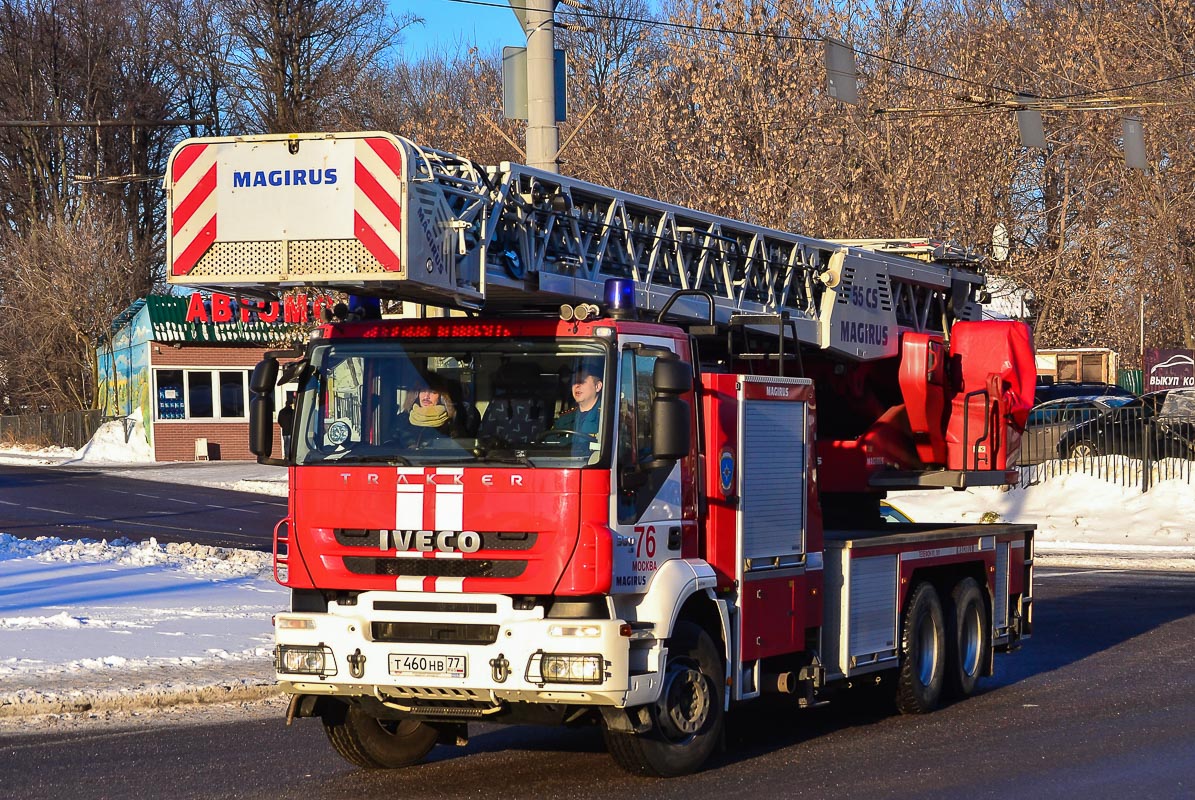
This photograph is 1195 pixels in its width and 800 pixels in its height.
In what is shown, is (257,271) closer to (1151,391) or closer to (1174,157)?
(1151,391)

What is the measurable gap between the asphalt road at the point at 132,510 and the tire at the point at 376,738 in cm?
1350

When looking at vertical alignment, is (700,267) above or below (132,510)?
above

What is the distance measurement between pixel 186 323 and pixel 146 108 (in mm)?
10855

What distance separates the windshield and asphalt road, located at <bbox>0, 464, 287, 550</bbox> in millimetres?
14300

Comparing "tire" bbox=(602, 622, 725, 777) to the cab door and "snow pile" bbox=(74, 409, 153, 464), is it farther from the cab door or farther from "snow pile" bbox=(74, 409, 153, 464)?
"snow pile" bbox=(74, 409, 153, 464)

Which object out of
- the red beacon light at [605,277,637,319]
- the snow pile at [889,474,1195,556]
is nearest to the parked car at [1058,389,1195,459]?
the snow pile at [889,474,1195,556]

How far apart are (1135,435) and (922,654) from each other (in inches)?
809

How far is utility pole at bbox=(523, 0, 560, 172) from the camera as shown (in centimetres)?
1411

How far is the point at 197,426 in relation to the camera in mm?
49719

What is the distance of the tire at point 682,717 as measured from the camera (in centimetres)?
828

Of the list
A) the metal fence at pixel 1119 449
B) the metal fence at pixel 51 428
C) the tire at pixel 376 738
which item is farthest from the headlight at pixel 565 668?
the metal fence at pixel 51 428

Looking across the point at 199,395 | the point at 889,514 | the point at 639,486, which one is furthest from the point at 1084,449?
the point at 199,395

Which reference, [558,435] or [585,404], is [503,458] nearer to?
[558,435]

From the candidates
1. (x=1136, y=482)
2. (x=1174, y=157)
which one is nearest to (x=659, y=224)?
(x=1136, y=482)
